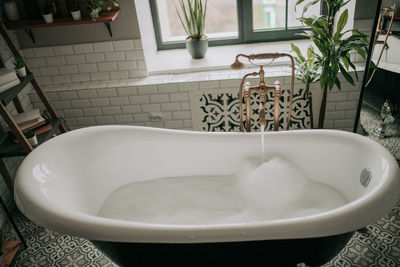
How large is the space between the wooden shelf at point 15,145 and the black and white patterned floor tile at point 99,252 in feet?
1.69

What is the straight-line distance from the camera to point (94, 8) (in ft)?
8.18

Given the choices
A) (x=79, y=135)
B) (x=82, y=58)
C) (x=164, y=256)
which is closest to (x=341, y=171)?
(x=164, y=256)

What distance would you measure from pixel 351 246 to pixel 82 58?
2.22m

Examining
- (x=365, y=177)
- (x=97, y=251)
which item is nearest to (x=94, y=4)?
(x=97, y=251)

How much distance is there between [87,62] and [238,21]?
1220 millimetres

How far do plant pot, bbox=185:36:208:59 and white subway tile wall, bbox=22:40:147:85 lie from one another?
0.40m

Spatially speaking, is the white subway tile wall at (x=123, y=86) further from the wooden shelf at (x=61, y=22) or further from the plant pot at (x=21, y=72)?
the plant pot at (x=21, y=72)

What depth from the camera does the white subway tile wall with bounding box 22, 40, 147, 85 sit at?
2771 millimetres

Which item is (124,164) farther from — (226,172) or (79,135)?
(226,172)

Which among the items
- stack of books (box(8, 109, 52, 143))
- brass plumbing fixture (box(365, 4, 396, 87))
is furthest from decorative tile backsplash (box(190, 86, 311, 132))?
stack of books (box(8, 109, 52, 143))

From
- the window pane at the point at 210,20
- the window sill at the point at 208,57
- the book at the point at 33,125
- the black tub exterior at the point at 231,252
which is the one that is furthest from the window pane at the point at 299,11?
the book at the point at 33,125

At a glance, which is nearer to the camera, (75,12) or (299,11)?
(75,12)

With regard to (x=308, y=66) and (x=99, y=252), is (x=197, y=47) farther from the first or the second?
(x=99, y=252)

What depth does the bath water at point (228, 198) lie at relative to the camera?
208 cm
